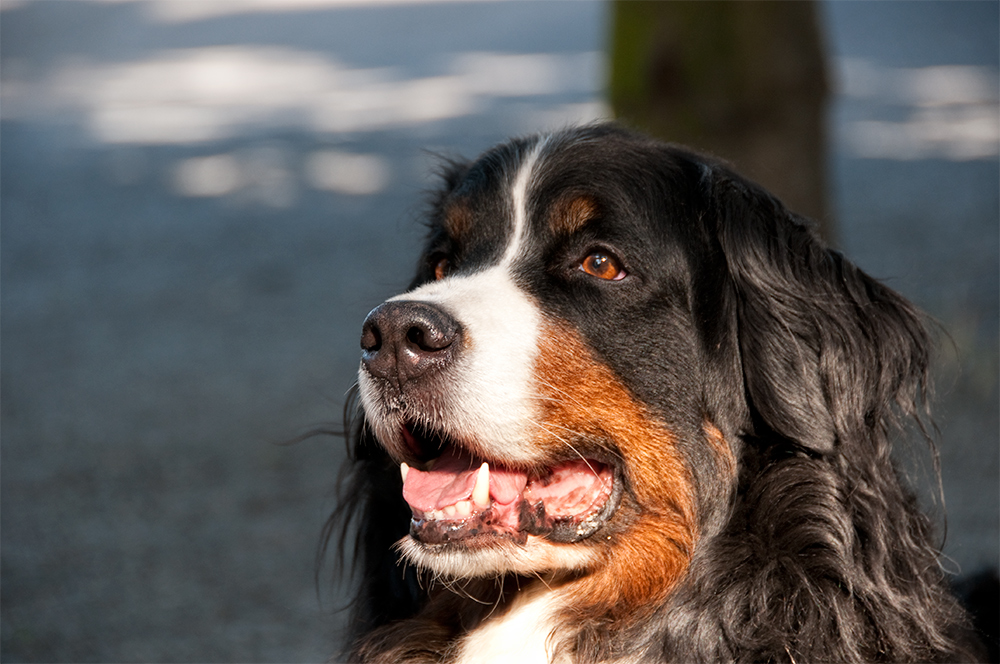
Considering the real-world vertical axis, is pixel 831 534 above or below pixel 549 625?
above

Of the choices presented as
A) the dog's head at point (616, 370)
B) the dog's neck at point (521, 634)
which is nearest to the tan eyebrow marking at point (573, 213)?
the dog's head at point (616, 370)

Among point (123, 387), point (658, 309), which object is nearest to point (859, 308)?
point (658, 309)

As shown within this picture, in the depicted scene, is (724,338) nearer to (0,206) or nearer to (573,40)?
(0,206)

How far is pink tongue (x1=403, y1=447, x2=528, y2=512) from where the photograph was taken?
296 cm

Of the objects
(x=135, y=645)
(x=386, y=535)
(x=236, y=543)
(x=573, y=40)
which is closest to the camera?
(x=386, y=535)

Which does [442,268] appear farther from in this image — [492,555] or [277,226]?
[277,226]

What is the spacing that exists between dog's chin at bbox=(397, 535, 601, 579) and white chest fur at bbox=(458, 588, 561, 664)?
23 cm

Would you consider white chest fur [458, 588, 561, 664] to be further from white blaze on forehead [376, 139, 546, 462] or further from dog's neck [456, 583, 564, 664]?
white blaze on forehead [376, 139, 546, 462]

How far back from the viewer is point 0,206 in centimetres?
1418

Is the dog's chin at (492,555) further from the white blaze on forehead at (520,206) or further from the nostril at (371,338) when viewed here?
the white blaze on forehead at (520,206)

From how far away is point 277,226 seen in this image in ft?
43.8

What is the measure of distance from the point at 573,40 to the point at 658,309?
20885mm

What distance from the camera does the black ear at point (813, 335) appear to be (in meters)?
2.95

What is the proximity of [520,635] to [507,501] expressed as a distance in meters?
0.47
